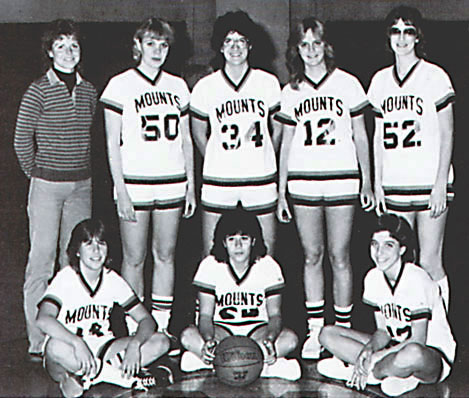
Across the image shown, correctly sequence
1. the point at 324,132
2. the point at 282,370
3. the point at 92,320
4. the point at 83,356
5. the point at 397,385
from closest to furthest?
the point at 83,356, the point at 397,385, the point at 92,320, the point at 282,370, the point at 324,132

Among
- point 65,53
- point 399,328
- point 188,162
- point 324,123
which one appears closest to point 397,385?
point 399,328

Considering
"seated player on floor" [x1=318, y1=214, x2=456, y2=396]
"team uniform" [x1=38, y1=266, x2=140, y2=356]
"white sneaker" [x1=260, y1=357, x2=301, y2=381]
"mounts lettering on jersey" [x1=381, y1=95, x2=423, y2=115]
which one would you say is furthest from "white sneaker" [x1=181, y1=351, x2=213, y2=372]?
"mounts lettering on jersey" [x1=381, y1=95, x2=423, y2=115]

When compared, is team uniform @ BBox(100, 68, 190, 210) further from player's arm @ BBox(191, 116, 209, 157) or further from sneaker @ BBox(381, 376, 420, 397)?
sneaker @ BBox(381, 376, 420, 397)

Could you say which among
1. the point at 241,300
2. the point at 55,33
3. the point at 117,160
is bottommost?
the point at 241,300

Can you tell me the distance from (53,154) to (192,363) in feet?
4.90

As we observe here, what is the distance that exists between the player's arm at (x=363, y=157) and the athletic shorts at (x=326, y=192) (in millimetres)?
58

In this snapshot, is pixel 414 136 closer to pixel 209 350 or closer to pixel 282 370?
pixel 282 370

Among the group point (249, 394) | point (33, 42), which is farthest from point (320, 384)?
point (33, 42)

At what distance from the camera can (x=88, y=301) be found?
14.2ft

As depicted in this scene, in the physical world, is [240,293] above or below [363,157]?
below

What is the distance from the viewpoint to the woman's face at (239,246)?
4.41m

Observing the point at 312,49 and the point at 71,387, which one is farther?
the point at 312,49

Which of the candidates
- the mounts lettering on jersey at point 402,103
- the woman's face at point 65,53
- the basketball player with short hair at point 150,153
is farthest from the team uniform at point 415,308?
the woman's face at point 65,53

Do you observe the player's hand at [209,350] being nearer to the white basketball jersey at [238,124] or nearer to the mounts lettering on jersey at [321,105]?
the white basketball jersey at [238,124]
